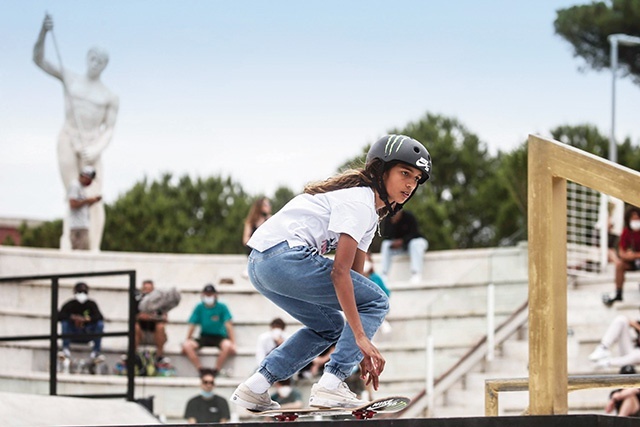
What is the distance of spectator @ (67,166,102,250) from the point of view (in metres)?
18.5

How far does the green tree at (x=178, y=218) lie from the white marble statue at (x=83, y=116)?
105ft

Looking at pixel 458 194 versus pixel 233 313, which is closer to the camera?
pixel 233 313

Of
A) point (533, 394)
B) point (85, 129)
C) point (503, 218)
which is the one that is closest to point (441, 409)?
point (85, 129)

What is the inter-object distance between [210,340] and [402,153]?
35.0ft

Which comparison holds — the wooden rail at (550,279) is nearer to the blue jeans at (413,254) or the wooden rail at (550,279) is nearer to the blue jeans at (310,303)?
the blue jeans at (310,303)

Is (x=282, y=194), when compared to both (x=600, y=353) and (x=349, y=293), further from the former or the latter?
(x=349, y=293)

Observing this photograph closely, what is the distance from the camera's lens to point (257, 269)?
5.07 meters

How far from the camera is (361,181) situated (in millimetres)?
5012

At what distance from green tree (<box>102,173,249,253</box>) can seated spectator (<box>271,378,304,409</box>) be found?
3884 centimetres

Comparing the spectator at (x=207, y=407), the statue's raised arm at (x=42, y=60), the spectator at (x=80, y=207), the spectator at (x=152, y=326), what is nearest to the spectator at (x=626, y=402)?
the spectator at (x=207, y=407)

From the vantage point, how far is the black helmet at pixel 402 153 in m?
4.91

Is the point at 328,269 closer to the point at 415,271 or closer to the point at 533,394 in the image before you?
the point at 533,394

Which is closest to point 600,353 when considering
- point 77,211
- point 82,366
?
point 82,366

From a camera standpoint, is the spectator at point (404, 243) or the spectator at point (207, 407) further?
the spectator at point (404, 243)
